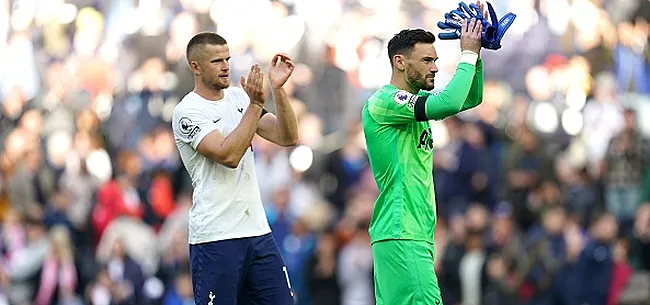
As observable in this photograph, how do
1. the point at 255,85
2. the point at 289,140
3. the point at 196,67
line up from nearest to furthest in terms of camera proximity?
the point at 255,85, the point at 196,67, the point at 289,140

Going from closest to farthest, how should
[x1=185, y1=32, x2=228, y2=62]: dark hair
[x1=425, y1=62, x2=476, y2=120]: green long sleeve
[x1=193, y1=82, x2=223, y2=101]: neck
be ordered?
[x1=425, y1=62, x2=476, y2=120]: green long sleeve → [x1=185, y1=32, x2=228, y2=62]: dark hair → [x1=193, y1=82, x2=223, y2=101]: neck

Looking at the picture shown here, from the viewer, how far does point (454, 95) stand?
10.2 meters

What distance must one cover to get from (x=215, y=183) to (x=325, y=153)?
1130 cm

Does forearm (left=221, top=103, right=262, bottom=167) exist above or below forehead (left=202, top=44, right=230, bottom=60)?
below

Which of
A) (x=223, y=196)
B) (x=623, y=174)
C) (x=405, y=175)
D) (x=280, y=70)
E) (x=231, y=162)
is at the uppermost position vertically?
(x=280, y=70)

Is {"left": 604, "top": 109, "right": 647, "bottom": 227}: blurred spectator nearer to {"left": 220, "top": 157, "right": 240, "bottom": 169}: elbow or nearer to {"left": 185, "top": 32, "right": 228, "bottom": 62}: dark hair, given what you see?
{"left": 185, "top": 32, "right": 228, "bottom": 62}: dark hair

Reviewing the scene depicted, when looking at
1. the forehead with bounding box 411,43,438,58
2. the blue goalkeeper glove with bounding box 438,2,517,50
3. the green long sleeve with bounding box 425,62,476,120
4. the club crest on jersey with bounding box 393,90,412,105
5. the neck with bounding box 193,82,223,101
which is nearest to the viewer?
the green long sleeve with bounding box 425,62,476,120

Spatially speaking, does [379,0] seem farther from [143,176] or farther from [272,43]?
[143,176]

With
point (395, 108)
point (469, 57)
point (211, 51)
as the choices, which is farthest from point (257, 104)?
point (469, 57)

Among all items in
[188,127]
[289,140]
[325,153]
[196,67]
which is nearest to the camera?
[188,127]

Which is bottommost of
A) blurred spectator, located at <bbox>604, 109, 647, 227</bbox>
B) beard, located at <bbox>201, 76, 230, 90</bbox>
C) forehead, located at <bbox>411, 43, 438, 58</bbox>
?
blurred spectator, located at <bbox>604, 109, 647, 227</bbox>

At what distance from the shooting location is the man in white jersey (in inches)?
426

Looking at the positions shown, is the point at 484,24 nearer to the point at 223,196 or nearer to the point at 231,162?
the point at 231,162

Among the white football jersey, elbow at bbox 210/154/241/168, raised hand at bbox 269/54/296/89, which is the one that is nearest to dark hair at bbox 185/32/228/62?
the white football jersey
